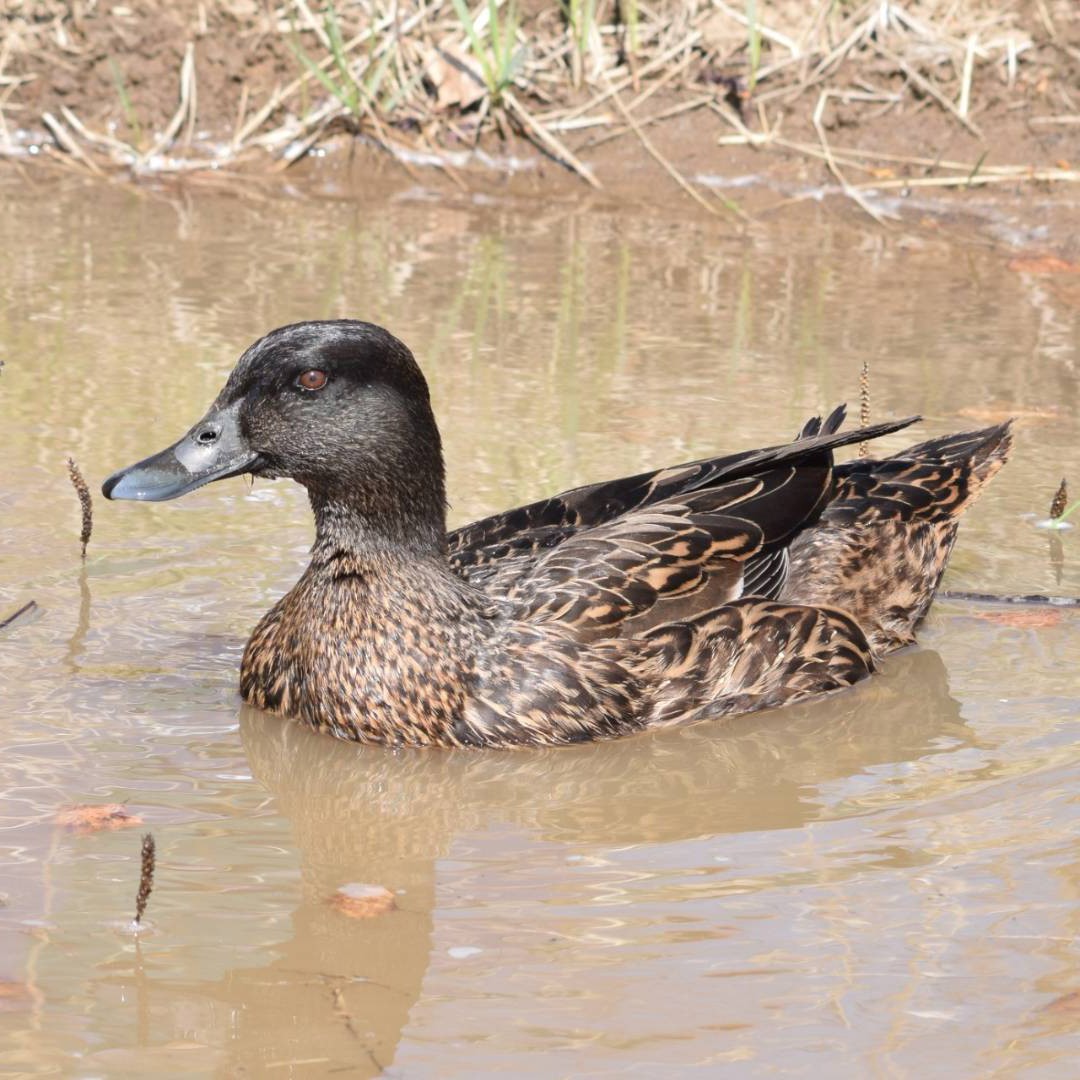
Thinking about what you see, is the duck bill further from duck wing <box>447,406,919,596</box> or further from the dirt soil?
the dirt soil

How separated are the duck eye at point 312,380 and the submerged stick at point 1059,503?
2800mm

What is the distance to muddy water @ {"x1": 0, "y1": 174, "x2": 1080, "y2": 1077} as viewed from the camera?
161 inches

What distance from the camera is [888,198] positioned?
11.6 m

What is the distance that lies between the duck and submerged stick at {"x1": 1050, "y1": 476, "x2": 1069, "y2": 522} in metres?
0.81

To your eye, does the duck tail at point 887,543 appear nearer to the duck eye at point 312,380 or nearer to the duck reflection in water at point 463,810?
the duck reflection in water at point 463,810

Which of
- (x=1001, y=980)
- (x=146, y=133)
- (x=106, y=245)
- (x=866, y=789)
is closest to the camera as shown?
(x=1001, y=980)

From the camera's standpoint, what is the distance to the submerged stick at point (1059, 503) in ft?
23.4

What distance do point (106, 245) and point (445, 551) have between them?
5.26 metres

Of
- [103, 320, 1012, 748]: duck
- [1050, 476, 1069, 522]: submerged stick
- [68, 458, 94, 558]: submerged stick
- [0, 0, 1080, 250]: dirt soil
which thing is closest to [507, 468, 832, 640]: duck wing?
[103, 320, 1012, 748]: duck

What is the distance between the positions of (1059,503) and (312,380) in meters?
2.91

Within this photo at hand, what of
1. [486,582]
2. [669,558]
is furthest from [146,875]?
[669,558]

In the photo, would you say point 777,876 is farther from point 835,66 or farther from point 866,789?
point 835,66

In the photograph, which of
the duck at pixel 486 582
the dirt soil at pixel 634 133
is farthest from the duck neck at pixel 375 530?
the dirt soil at pixel 634 133

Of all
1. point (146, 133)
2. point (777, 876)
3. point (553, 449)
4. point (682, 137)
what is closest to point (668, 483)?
point (553, 449)
